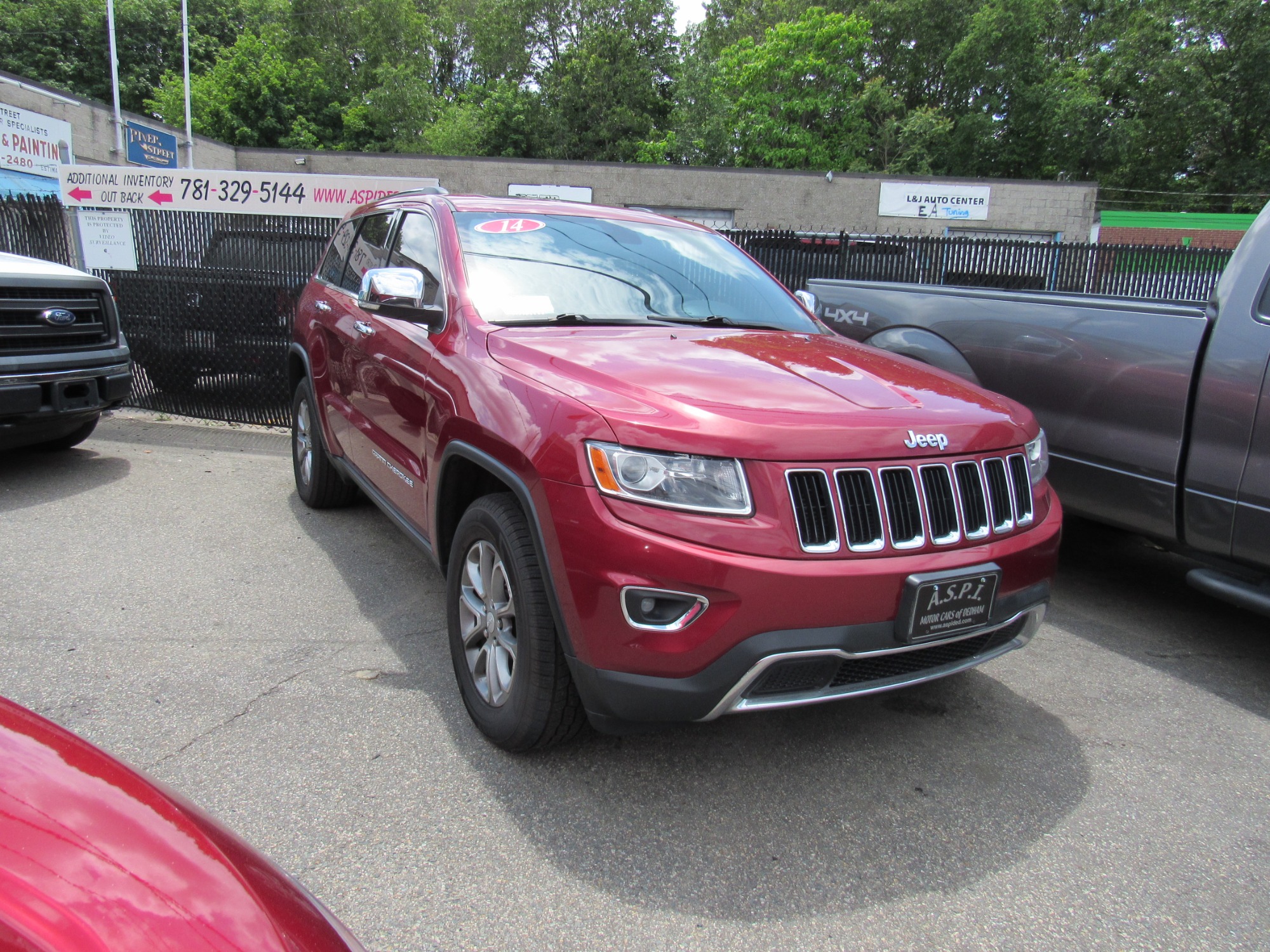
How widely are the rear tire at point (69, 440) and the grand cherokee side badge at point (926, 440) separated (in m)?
6.26

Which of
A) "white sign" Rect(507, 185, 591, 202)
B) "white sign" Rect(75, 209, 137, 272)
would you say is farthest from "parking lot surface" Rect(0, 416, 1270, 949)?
"white sign" Rect(507, 185, 591, 202)

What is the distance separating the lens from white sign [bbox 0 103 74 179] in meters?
19.2

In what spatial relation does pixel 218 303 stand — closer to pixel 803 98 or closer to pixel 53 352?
pixel 53 352

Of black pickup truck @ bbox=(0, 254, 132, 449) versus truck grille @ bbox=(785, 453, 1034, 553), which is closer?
truck grille @ bbox=(785, 453, 1034, 553)

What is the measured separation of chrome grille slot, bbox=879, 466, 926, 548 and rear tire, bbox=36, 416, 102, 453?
625cm

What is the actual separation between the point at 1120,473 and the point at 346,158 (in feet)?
87.7

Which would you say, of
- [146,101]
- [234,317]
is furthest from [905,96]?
[234,317]

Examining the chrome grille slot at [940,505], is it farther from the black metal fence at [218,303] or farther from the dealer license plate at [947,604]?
the black metal fence at [218,303]

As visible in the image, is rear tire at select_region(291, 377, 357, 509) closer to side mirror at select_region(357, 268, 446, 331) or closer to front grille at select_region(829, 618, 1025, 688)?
side mirror at select_region(357, 268, 446, 331)

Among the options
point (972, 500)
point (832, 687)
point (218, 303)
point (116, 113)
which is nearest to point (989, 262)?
point (218, 303)

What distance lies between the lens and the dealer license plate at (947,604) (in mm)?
2350

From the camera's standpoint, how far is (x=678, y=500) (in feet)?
7.39

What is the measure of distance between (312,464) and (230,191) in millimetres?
3976

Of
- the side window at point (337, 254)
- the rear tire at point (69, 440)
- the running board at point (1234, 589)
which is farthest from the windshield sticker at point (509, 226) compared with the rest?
the rear tire at point (69, 440)
